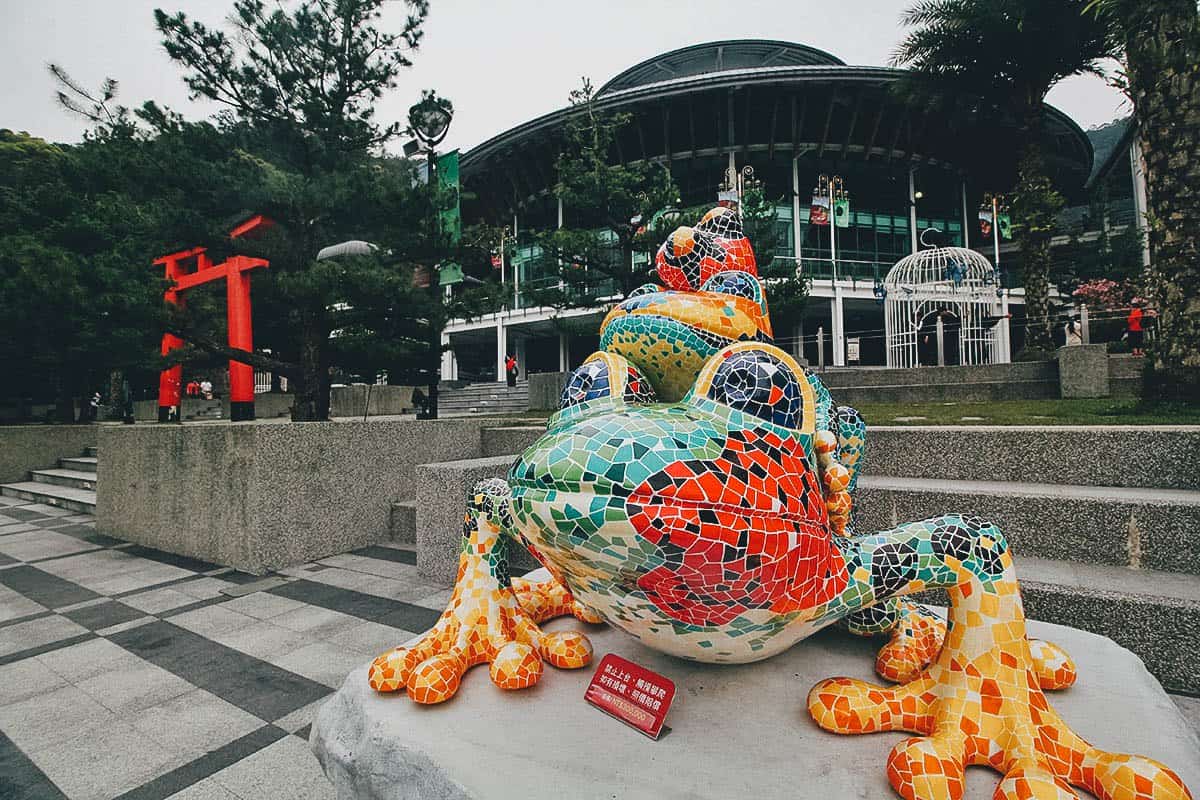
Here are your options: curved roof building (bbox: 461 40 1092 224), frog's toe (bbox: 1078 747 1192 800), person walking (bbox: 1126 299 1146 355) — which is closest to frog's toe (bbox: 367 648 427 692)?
frog's toe (bbox: 1078 747 1192 800)

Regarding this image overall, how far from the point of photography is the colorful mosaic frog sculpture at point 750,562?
1023mm

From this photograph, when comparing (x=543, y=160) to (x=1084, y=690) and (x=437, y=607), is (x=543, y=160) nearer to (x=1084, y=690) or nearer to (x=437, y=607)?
(x=437, y=607)

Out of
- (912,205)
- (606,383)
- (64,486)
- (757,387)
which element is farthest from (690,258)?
(912,205)

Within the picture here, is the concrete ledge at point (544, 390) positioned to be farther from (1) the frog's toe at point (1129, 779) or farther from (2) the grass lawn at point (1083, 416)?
(1) the frog's toe at point (1129, 779)

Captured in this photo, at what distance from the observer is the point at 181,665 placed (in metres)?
3.20

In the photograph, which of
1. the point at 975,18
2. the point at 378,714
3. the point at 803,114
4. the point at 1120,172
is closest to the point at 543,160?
the point at 803,114

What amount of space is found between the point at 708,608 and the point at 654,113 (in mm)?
26803

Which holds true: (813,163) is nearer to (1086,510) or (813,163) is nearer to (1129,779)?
(1086,510)

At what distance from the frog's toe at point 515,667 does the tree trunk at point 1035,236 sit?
1349 centimetres

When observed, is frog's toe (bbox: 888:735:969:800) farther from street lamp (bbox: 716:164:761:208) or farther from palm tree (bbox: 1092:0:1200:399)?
palm tree (bbox: 1092:0:1200:399)

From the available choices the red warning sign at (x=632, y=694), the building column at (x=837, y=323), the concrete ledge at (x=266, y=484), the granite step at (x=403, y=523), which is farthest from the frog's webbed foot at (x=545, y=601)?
the building column at (x=837, y=323)

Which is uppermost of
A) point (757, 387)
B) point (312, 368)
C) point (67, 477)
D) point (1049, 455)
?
point (312, 368)

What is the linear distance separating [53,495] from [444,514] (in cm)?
975

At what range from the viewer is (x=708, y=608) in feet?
3.63
